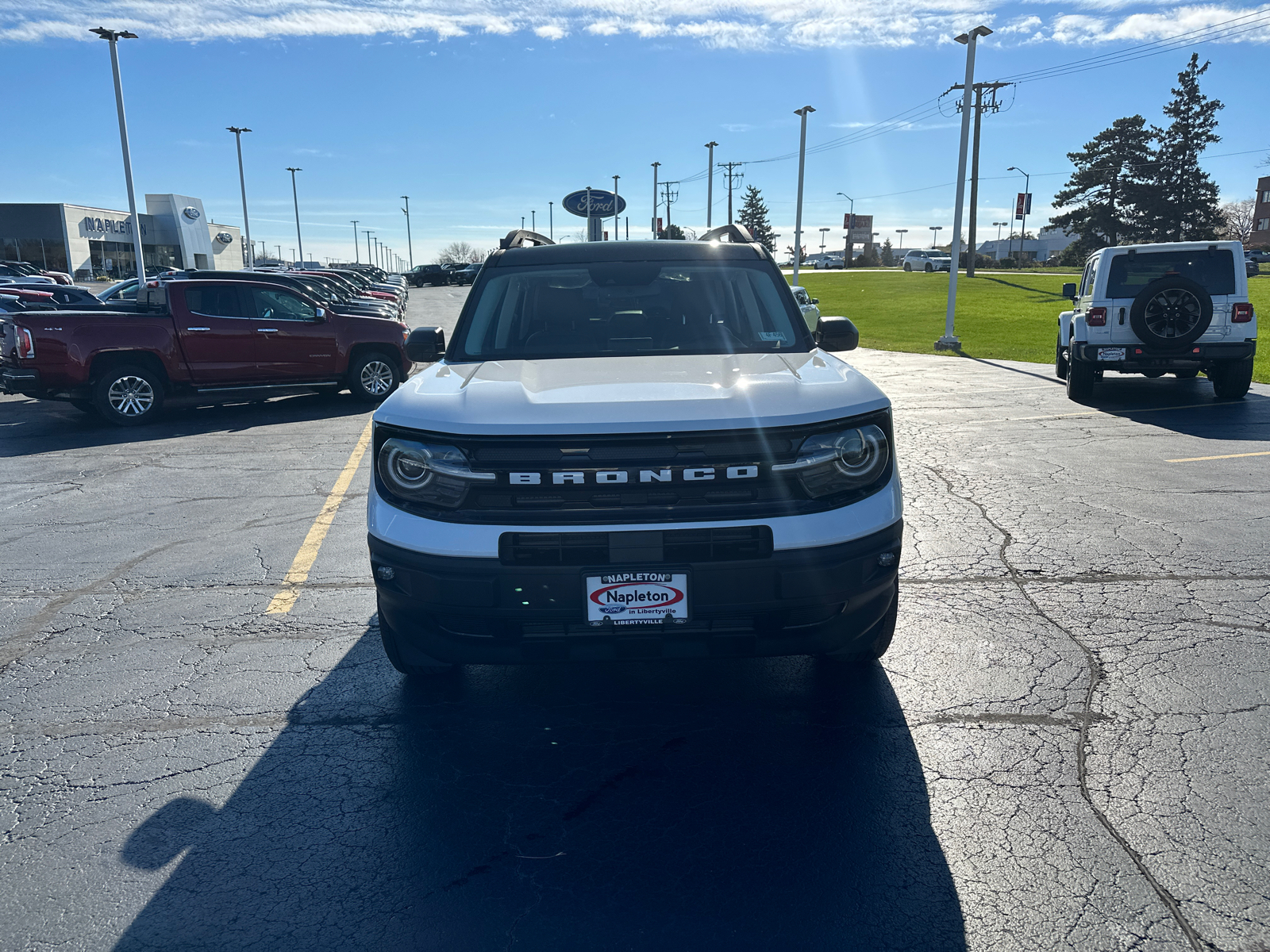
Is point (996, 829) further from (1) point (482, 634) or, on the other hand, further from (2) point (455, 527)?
(2) point (455, 527)

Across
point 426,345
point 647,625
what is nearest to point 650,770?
point 647,625

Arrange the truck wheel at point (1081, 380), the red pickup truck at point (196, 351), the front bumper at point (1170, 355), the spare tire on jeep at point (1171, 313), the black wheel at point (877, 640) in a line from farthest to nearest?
the truck wheel at point (1081, 380) < the front bumper at point (1170, 355) < the spare tire on jeep at point (1171, 313) < the red pickup truck at point (196, 351) < the black wheel at point (877, 640)

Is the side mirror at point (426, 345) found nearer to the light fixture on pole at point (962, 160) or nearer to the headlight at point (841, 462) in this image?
the headlight at point (841, 462)

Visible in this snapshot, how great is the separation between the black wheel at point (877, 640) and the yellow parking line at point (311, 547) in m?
2.93

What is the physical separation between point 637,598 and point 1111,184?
75.1 metres

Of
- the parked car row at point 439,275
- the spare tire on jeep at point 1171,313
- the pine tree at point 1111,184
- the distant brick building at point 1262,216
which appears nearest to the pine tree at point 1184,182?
the pine tree at point 1111,184

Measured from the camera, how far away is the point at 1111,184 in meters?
66.6

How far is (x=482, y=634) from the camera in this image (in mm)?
3115

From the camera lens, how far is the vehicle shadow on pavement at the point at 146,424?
10.6 m

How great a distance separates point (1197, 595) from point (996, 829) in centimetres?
282

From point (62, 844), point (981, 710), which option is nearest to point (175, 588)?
point (62, 844)

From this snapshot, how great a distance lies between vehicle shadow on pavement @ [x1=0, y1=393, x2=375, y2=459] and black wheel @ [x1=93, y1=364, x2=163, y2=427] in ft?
0.50

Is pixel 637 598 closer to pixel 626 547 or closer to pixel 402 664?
pixel 626 547

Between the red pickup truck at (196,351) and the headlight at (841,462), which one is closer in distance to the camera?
the headlight at (841,462)
